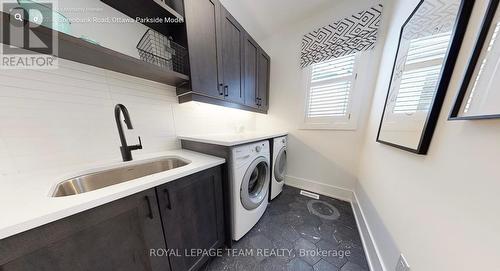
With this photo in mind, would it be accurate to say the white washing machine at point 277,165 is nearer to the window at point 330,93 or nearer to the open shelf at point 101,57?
the window at point 330,93

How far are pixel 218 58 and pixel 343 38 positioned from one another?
160cm

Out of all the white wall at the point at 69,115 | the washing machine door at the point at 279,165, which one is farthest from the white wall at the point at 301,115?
the white wall at the point at 69,115

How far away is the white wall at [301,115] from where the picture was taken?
1.66 metres

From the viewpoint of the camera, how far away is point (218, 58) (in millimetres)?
1323

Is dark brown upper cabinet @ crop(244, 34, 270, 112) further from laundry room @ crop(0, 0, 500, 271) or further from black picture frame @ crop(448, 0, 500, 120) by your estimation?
black picture frame @ crop(448, 0, 500, 120)

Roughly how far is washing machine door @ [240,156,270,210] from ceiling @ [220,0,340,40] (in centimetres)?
185

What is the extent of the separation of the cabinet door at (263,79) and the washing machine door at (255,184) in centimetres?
100

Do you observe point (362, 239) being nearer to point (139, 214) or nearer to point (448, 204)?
point (448, 204)

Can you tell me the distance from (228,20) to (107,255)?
1.95m

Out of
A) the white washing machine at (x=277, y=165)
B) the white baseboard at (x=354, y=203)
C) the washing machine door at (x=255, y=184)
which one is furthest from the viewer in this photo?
the white washing machine at (x=277, y=165)

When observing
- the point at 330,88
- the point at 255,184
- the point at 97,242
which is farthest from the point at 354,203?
the point at 97,242

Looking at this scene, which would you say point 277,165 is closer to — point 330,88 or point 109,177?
point 330,88

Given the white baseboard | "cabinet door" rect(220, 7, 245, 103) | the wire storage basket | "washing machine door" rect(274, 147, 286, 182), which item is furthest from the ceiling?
the white baseboard

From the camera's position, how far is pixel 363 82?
165 cm
